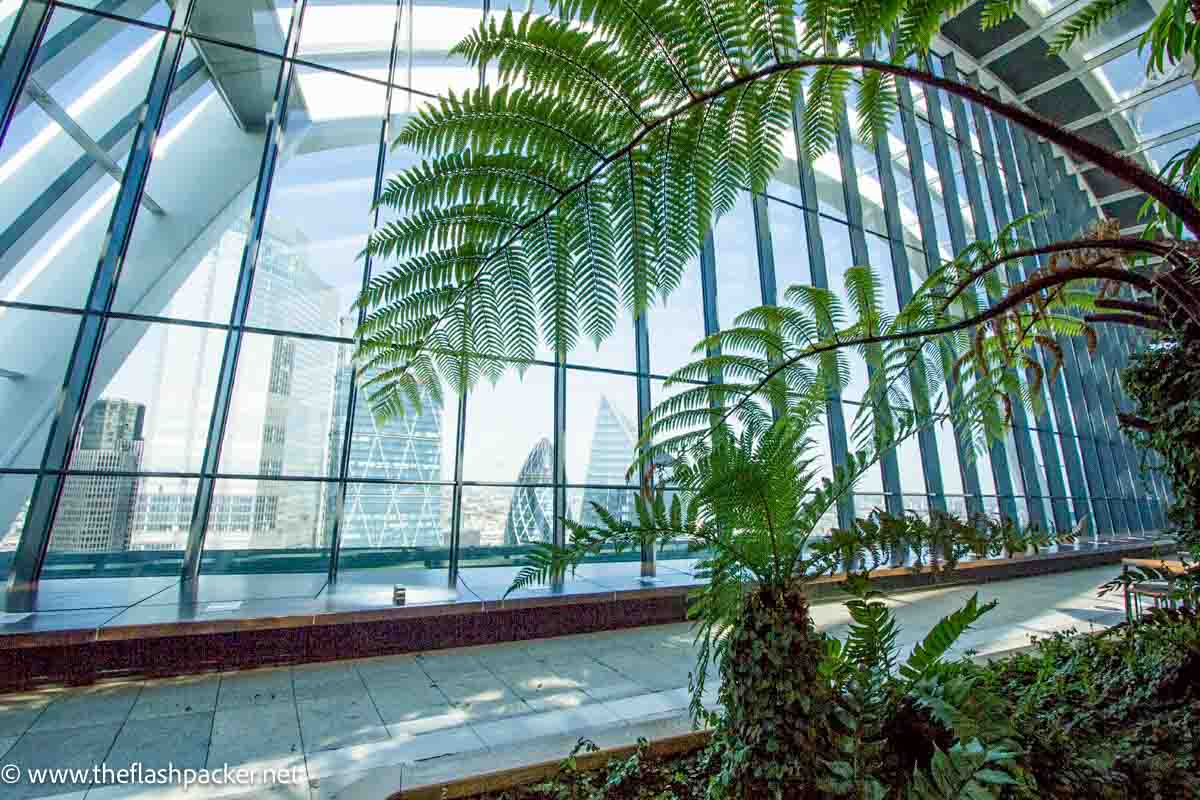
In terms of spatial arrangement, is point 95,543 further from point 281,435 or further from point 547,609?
point 547,609

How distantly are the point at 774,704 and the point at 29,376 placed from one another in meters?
6.23

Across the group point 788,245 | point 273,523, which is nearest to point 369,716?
point 273,523

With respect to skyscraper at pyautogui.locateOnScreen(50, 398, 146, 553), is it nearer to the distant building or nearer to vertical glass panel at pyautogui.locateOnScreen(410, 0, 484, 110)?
the distant building

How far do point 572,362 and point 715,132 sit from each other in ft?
18.9

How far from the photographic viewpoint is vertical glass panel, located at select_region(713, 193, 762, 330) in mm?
7988

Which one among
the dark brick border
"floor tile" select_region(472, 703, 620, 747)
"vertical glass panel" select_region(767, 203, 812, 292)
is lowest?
"floor tile" select_region(472, 703, 620, 747)

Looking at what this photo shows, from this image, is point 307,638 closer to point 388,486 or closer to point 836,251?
point 388,486

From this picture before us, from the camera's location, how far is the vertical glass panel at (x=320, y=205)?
5.77 m

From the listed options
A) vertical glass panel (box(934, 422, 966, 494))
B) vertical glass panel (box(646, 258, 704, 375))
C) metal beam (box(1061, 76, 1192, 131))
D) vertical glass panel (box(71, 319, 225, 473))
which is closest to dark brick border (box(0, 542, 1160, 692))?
vertical glass panel (box(71, 319, 225, 473))

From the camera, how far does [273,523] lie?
5348mm

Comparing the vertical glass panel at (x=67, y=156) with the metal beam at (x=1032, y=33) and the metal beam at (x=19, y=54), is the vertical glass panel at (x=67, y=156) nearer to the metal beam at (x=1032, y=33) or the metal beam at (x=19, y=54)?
the metal beam at (x=19, y=54)

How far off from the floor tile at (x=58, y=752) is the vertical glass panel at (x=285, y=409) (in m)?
2.79

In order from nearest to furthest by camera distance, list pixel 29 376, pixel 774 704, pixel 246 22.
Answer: pixel 774 704 < pixel 29 376 < pixel 246 22

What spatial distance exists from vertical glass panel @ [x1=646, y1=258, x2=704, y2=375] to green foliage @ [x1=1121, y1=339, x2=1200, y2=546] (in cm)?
554
